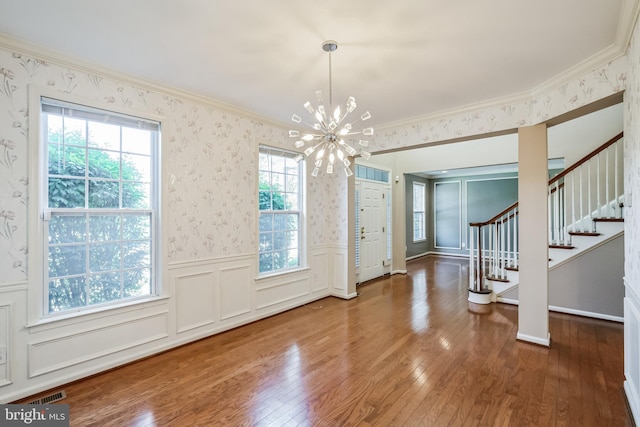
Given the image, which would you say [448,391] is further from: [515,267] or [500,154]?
[500,154]

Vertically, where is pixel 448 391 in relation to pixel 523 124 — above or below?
below

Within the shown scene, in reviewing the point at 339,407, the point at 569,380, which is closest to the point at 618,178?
the point at 569,380

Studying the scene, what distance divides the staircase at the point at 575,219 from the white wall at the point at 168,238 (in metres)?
2.31

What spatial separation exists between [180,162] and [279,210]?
1477mm

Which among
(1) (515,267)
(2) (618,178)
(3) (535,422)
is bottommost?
(3) (535,422)

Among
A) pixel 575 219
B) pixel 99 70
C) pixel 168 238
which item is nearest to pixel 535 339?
pixel 575 219

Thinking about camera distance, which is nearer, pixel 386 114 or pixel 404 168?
pixel 386 114

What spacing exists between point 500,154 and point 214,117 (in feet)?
17.2

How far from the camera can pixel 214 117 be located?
11.1 ft

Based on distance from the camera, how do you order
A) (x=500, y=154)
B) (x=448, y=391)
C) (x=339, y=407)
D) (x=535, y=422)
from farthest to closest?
(x=500, y=154) < (x=448, y=391) < (x=339, y=407) < (x=535, y=422)

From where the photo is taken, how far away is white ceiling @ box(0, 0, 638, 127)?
1.85m

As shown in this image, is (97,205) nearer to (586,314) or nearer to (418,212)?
(586,314)

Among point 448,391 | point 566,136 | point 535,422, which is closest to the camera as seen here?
point 535,422

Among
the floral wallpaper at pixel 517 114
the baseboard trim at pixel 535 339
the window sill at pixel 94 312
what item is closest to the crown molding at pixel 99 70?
the window sill at pixel 94 312
